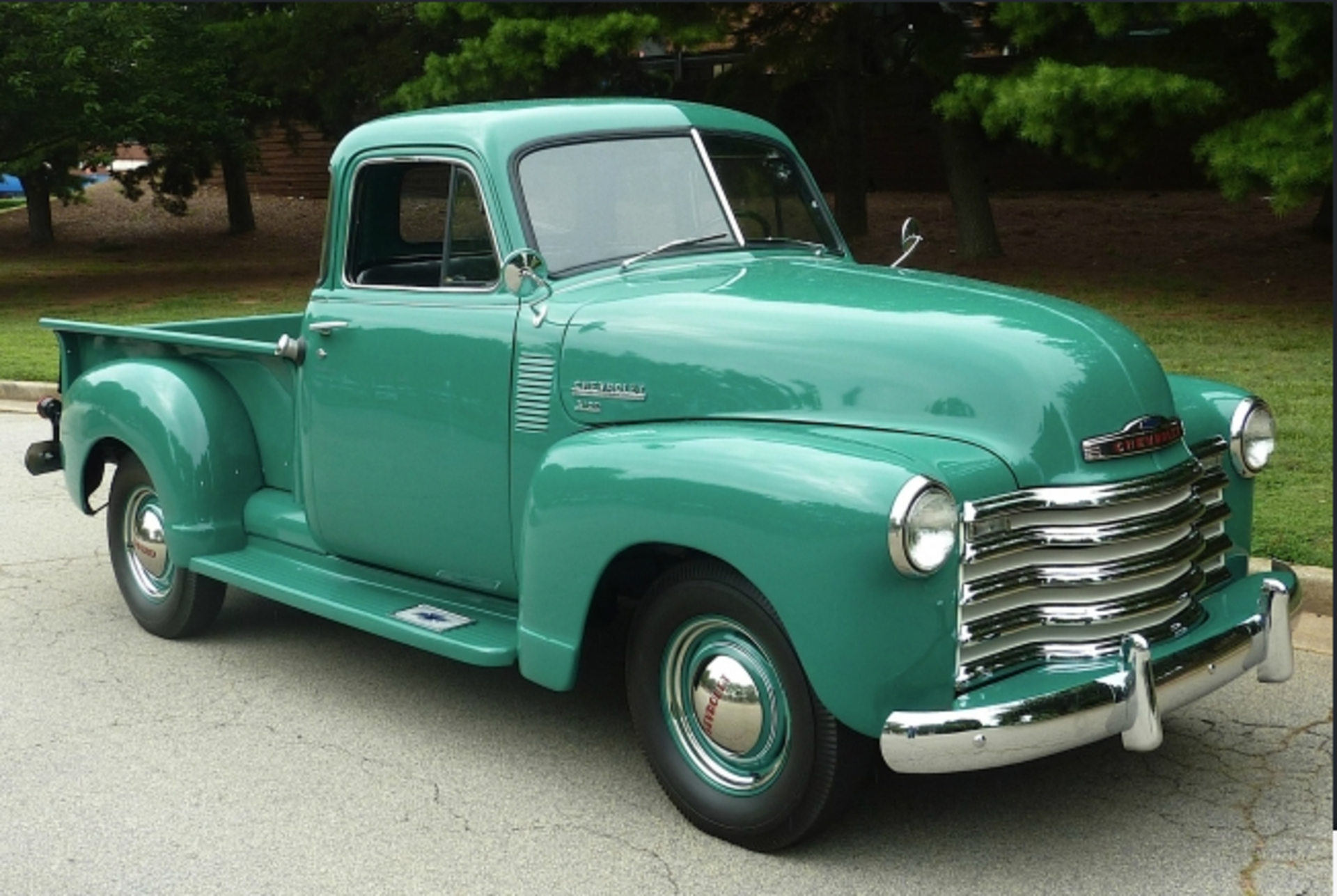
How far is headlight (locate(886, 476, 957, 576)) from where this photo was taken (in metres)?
3.76

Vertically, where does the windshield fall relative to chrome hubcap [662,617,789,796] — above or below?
above


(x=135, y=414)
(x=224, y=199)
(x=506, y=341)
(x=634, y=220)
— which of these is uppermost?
(x=634, y=220)

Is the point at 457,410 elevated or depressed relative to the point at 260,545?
elevated

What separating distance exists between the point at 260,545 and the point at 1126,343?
3.33 metres

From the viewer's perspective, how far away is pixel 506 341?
4.99 metres

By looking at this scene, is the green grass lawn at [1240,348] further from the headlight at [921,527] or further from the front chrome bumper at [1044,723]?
the headlight at [921,527]

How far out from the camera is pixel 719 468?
162 inches

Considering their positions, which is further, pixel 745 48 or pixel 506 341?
pixel 745 48

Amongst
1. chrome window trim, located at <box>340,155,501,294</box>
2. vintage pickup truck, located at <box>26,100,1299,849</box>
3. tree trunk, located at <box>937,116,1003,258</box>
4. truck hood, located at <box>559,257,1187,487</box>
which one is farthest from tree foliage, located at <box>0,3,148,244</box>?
truck hood, located at <box>559,257,1187,487</box>

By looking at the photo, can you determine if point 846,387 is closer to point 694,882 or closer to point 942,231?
point 694,882

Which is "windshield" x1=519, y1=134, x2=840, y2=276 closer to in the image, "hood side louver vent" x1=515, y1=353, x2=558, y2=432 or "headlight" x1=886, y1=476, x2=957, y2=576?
"hood side louver vent" x1=515, y1=353, x2=558, y2=432

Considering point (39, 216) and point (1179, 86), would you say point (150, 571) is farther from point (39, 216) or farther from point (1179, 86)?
point (39, 216)

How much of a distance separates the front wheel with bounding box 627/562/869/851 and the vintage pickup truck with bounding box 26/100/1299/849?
0.01 metres

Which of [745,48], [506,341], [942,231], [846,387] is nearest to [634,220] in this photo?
[506,341]
